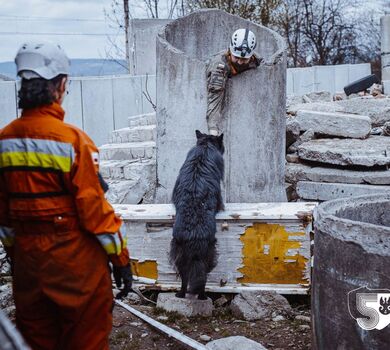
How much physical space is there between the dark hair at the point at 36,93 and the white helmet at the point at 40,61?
2 centimetres

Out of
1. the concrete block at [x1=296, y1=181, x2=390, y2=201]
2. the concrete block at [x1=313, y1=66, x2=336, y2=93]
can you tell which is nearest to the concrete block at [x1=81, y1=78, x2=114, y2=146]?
the concrete block at [x1=296, y1=181, x2=390, y2=201]

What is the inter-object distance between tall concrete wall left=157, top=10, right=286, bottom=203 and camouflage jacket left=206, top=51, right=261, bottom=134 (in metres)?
0.08

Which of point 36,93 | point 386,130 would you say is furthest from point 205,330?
point 386,130

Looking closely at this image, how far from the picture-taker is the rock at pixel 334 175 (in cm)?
767

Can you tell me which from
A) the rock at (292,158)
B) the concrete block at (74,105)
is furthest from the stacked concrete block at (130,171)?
the concrete block at (74,105)

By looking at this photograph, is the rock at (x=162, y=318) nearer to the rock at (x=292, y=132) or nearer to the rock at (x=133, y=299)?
the rock at (x=133, y=299)

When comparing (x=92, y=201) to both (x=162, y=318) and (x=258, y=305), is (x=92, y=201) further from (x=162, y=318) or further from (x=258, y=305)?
(x=258, y=305)

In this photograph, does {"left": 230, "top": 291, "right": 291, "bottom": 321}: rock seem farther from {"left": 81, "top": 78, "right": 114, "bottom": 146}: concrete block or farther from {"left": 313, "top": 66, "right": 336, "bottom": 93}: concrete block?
{"left": 313, "top": 66, "right": 336, "bottom": 93}: concrete block

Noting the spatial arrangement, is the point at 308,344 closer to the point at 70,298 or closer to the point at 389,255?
the point at 389,255

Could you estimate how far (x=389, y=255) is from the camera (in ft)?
11.1

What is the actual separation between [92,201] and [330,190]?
5.26 m

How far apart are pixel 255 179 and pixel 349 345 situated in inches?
144

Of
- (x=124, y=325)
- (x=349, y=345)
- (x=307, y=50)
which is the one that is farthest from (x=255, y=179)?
(x=307, y=50)

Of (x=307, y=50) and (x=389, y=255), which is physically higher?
(x=307, y=50)
